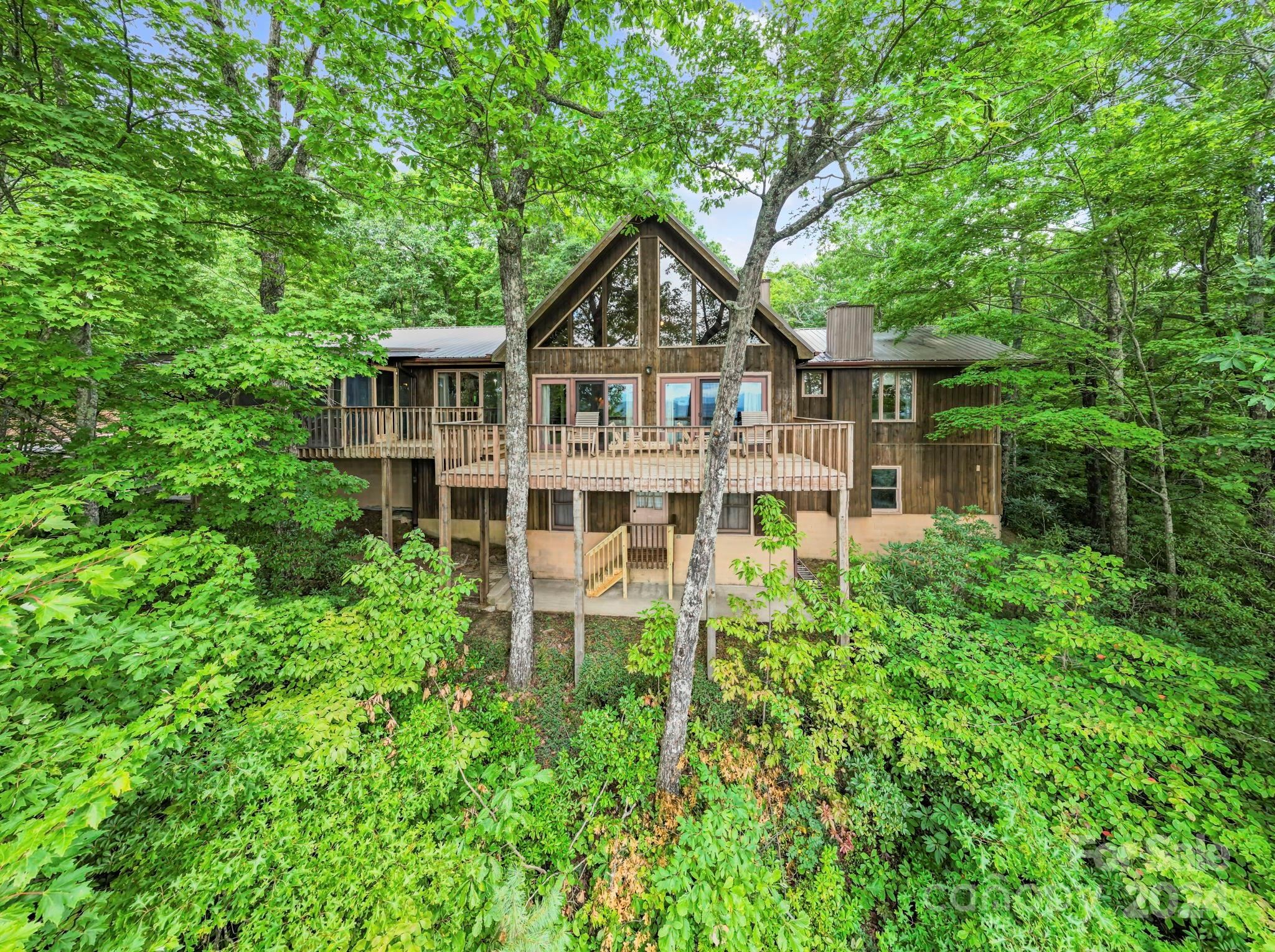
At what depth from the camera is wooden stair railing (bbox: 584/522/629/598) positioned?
8461mm

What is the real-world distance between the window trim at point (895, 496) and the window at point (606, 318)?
771cm

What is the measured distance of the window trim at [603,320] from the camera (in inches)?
393

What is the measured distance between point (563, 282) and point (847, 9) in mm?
6758

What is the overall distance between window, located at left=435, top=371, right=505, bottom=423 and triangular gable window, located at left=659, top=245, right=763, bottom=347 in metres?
4.98

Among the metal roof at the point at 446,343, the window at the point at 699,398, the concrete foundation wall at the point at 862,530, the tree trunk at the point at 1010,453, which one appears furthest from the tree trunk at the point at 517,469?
the tree trunk at the point at 1010,453

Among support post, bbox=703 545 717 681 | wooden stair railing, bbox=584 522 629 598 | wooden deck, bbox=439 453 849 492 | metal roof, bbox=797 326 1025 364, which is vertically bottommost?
support post, bbox=703 545 717 681

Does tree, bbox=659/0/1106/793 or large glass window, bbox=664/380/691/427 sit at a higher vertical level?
tree, bbox=659/0/1106/793

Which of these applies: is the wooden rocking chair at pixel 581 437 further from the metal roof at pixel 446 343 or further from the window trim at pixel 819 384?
the window trim at pixel 819 384

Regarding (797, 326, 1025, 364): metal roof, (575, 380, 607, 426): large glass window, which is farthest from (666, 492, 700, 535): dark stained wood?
(797, 326, 1025, 364): metal roof

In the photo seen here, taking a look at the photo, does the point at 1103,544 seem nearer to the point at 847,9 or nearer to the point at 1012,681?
the point at 1012,681

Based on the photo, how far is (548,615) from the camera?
8.63m

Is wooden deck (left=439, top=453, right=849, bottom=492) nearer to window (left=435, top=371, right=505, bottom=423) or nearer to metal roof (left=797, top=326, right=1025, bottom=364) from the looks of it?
window (left=435, top=371, right=505, bottom=423)

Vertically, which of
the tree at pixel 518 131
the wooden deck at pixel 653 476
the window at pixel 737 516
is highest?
the tree at pixel 518 131

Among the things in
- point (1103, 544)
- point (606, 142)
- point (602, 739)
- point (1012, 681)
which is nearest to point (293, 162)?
point (606, 142)
